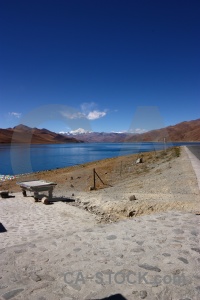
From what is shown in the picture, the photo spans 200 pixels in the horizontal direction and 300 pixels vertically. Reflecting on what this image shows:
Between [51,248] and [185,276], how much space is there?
2.54 metres

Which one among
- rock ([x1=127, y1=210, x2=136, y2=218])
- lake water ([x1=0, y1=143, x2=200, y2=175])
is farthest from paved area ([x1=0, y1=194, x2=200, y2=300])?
lake water ([x1=0, y1=143, x2=200, y2=175])

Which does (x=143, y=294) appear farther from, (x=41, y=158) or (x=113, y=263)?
(x=41, y=158)

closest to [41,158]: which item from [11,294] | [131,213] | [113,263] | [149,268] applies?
[131,213]

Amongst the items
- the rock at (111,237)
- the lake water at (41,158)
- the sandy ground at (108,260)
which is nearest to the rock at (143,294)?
the sandy ground at (108,260)

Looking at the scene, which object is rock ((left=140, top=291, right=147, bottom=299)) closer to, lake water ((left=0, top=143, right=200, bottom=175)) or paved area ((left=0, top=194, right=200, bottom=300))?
paved area ((left=0, top=194, right=200, bottom=300))

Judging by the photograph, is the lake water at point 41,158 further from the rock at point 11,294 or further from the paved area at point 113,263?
the rock at point 11,294

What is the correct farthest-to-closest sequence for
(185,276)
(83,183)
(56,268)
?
(83,183), (56,268), (185,276)

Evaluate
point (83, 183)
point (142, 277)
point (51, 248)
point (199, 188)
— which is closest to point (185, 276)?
point (142, 277)

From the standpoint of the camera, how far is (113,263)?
4672 millimetres

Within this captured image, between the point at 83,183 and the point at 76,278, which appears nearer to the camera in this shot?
the point at 76,278

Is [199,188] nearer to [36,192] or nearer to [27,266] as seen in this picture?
[36,192]

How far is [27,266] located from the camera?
4.67 meters

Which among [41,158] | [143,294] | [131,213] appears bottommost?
[41,158]

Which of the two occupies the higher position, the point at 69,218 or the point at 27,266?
the point at 27,266
